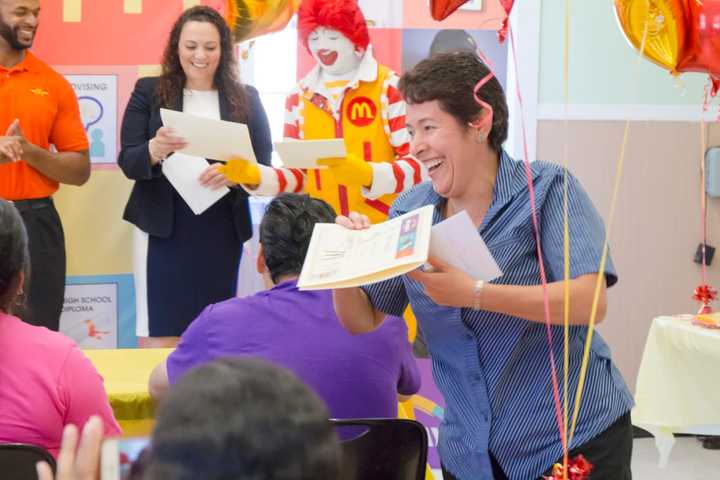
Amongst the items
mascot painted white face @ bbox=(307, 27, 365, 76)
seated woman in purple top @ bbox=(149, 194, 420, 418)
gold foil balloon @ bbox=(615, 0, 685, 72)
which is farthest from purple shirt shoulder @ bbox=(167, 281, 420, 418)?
mascot painted white face @ bbox=(307, 27, 365, 76)

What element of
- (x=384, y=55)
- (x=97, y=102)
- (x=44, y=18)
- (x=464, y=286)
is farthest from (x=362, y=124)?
(x=464, y=286)

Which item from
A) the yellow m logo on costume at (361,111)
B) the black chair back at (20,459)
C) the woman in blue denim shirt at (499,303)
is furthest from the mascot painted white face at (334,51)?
the black chair back at (20,459)

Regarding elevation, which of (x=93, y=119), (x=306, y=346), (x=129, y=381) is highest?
(x=93, y=119)

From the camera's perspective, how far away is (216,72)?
11.4 ft

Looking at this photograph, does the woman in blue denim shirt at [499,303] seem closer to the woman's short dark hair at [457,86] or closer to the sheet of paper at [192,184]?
the woman's short dark hair at [457,86]

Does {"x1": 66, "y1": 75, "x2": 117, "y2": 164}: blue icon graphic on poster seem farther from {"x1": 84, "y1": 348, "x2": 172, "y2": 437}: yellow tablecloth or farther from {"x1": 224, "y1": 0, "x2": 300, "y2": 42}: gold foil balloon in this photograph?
{"x1": 84, "y1": 348, "x2": 172, "y2": 437}: yellow tablecloth

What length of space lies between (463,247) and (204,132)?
1320 mm

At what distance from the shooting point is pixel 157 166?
3424 mm

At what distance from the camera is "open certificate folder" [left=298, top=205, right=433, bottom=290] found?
1416 mm

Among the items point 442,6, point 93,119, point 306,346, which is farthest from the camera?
point 93,119

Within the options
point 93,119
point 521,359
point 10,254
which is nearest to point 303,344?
point 521,359

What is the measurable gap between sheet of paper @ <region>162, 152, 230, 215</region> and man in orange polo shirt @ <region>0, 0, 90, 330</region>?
1.35ft

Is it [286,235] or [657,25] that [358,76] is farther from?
[286,235]

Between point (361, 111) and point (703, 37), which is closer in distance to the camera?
point (703, 37)
